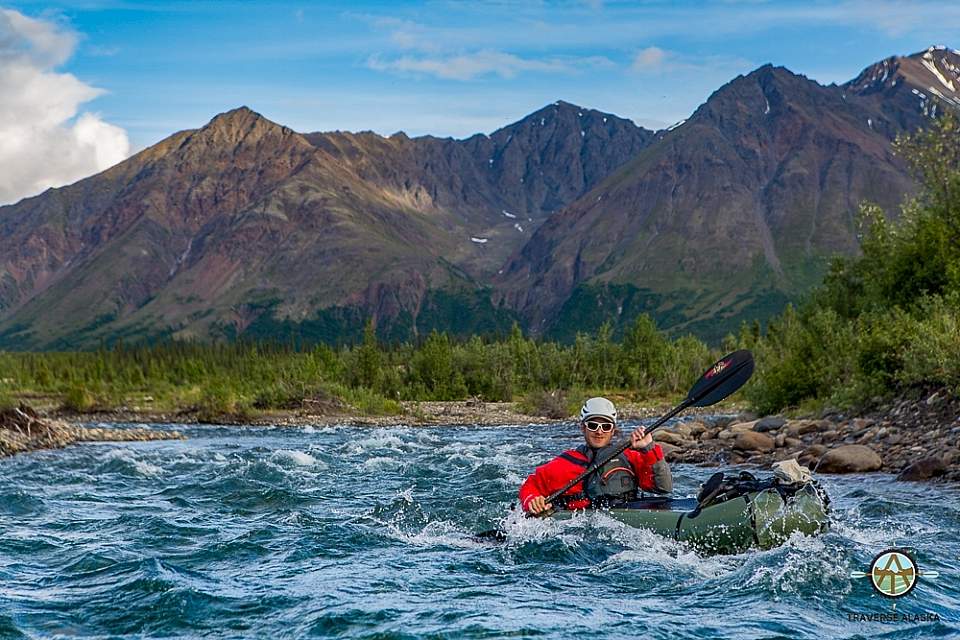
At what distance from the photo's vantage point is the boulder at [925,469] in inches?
757

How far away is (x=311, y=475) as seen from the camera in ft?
84.0

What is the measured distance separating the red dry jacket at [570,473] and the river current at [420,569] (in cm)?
59

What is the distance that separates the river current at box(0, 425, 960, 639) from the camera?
10.1m

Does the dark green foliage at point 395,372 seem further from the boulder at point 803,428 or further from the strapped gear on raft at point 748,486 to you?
the strapped gear on raft at point 748,486

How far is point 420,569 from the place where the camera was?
13.2 metres

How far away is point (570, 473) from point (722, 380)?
3.71 meters

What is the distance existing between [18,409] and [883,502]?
34498mm

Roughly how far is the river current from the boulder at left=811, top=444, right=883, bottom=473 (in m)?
0.70

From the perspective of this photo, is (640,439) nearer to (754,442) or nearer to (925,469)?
(925,469)

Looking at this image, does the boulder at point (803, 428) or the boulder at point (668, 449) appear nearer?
the boulder at point (803, 428)

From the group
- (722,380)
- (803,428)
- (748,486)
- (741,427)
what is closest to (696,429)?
(741,427)

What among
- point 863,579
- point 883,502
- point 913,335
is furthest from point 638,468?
point 913,335

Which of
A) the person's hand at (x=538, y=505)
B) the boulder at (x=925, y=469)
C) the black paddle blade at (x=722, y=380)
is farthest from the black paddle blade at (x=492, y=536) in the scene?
the boulder at (x=925, y=469)

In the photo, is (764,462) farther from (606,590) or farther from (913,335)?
(606,590)
